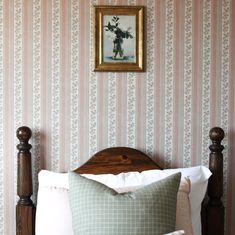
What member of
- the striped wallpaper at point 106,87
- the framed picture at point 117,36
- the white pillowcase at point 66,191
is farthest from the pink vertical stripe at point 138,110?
the white pillowcase at point 66,191

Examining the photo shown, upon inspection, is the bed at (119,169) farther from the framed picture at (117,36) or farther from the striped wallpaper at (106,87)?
the framed picture at (117,36)

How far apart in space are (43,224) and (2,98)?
2.25ft

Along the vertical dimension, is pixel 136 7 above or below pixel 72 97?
above

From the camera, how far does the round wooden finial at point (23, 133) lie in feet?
6.61

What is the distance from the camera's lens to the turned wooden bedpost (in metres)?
2.03

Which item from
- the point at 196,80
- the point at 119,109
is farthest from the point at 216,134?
the point at 119,109

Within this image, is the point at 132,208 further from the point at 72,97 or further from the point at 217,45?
the point at 217,45

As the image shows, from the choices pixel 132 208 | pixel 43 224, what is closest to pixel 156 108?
pixel 132 208

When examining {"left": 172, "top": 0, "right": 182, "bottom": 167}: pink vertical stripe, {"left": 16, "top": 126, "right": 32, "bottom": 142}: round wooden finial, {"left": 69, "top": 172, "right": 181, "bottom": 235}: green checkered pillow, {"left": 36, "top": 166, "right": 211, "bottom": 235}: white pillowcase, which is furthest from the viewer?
{"left": 172, "top": 0, "right": 182, "bottom": 167}: pink vertical stripe

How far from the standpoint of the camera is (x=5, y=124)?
6.88 feet

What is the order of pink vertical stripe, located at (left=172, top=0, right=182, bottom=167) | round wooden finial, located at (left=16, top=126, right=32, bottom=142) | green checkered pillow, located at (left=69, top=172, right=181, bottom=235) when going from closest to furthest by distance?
green checkered pillow, located at (left=69, top=172, right=181, bottom=235) < round wooden finial, located at (left=16, top=126, right=32, bottom=142) < pink vertical stripe, located at (left=172, top=0, right=182, bottom=167)

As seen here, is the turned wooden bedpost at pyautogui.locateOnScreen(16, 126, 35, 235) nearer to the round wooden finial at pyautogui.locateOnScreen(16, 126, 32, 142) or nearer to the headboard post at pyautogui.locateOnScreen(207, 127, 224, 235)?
the round wooden finial at pyautogui.locateOnScreen(16, 126, 32, 142)

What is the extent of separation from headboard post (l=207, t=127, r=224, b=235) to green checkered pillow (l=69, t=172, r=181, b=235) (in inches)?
18.2

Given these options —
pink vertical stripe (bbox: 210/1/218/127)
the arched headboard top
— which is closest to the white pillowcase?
the arched headboard top
